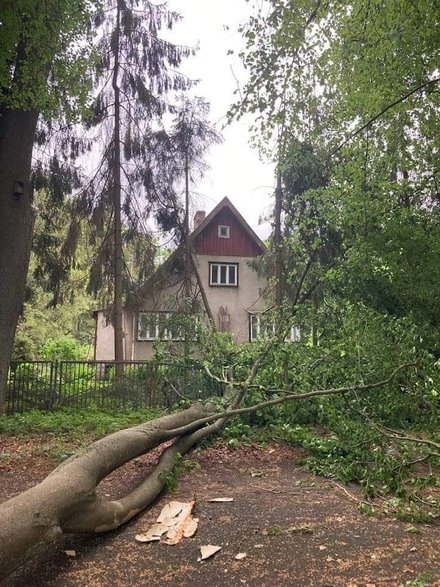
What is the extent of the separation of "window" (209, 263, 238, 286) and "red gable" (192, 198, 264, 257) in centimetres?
53

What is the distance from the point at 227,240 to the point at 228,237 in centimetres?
15

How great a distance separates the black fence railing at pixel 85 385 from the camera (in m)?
10.3

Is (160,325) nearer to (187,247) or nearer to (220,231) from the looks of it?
(187,247)

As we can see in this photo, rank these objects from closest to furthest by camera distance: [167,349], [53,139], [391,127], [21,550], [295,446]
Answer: [21,550], [295,446], [391,127], [167,349], [53,139]

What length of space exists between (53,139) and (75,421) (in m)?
8.17

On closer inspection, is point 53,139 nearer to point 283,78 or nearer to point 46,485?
point 283,78

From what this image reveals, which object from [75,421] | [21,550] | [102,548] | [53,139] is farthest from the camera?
[53,139]

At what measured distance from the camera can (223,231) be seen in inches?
920

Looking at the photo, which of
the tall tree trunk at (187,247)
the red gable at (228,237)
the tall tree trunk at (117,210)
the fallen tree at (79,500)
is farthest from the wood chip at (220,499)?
the red gable at (228,237)

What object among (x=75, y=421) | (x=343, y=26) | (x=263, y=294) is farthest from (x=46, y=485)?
(x=263, y=294)

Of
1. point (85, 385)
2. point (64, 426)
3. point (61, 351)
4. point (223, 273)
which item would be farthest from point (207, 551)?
point (61, 351)

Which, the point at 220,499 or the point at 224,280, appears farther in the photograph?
the point at 224,280

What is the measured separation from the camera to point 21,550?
240 cm

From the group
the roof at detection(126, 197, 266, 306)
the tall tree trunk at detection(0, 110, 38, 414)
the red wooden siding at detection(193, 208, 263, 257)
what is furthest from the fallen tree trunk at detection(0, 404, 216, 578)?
the red wooden siding at detection(193, 208, 263, 257)
